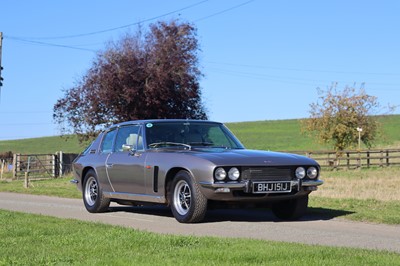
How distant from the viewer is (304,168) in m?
10.8

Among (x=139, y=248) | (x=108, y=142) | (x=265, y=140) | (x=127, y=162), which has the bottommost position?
(x=139, y=248)

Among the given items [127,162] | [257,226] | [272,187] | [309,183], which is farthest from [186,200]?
[309,183]

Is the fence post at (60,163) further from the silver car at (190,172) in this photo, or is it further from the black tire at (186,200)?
the black tire at (186,200)

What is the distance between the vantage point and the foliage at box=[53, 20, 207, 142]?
1439 inches

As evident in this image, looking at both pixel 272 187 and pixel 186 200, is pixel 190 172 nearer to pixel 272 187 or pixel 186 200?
pixel 186 200

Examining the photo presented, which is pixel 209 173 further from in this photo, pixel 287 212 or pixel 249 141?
pixel 249 141

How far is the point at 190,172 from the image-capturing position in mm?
10414

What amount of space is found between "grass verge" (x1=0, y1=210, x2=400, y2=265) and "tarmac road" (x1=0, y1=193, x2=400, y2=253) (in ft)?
3.23

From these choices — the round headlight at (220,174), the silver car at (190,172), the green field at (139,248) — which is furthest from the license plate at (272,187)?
the green field at (139,248)

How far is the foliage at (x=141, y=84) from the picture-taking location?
3656 centimetres

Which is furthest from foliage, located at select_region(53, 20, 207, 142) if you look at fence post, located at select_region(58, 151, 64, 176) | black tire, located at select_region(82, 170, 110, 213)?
black tire, located at select_region(82, 170, 110, 213)

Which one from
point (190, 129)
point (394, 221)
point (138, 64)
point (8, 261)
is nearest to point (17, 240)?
point (8, 261)

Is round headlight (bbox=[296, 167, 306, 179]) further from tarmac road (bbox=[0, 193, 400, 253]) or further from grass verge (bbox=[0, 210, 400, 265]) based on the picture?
grass verge (bbox=[0, 210, 400, 265])

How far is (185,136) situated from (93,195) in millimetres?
2457
